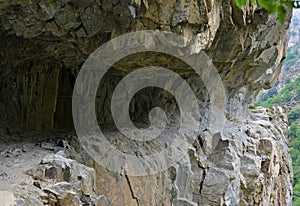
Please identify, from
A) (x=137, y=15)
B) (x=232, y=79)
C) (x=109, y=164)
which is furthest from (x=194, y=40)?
(x=232, y=79)

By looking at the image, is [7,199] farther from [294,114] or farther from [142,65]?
[294,114]

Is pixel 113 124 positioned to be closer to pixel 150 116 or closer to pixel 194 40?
pixel 150 116

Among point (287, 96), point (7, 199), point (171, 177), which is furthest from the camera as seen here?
point (287, 96)

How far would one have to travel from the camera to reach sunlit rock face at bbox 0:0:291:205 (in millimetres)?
5348

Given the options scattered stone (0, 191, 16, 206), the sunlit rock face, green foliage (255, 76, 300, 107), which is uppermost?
green foliage (255, 76, 300, 107)

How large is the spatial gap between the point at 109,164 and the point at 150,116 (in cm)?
355

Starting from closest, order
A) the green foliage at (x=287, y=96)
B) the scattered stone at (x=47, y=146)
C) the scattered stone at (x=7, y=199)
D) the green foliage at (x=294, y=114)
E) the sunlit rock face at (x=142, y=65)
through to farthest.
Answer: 1. the scattered stone at (x=7, y=199)
2. the sunlit rock face at (x=142, y=65)
3. the scattered stone at (x=47, y=146)
4. the green foliage at (x=294, y=114)
5. the green foliage at (x=287, y=96)

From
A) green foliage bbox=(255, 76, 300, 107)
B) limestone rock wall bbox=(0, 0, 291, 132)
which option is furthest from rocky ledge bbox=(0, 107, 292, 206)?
green foliage bbox=(255, 76, 300, 107)

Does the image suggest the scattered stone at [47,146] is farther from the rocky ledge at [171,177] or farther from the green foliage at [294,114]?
the green foliage at [294,114]

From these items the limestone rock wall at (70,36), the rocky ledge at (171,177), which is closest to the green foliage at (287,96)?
the rocky ledge at (171,177)

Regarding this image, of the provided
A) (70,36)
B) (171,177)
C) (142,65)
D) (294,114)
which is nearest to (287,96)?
(294,114)

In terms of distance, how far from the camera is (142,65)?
751 centimetres

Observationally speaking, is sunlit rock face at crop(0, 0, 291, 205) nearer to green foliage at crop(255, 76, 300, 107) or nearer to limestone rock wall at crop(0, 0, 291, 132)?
limestone rock wall at crop(0, 0, 291, 132)

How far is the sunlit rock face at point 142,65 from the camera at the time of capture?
5348 mm
